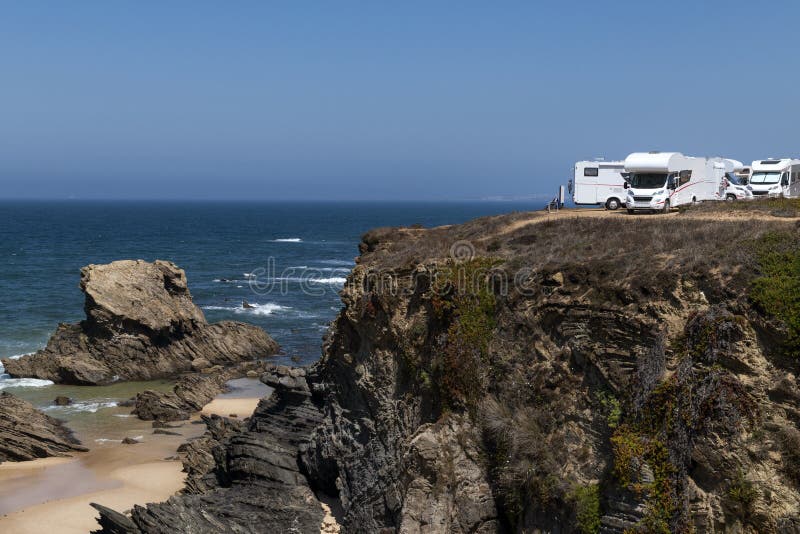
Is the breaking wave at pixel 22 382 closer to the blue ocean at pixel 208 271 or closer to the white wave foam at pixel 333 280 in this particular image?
the blue ocean at pixel 208 271

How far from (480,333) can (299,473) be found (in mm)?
8358

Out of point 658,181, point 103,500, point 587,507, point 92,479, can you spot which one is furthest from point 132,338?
point 587,507

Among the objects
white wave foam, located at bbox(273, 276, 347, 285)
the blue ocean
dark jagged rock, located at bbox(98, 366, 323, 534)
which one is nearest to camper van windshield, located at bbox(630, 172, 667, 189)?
dark jagged rock, located at bbox(98, 366, 323, 534)

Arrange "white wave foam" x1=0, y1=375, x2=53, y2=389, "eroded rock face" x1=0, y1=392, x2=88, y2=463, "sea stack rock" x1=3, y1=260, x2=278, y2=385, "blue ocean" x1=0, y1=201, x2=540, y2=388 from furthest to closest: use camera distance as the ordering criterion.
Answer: "blue ocean" x1=0, y1=201, x2=540, y2=388 < "sea stack rock" x1=3, y1=260, x2=278, y2=385 < "white wave foam" x1=0, y1=375, x2=53, y2=389 < "eroded rock face" x1=0, y1=392, x2=88, y2=463

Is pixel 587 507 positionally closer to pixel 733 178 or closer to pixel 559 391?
pixel 559 391

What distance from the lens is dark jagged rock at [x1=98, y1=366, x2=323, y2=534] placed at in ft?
65.0

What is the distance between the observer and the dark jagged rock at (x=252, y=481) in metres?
19.8

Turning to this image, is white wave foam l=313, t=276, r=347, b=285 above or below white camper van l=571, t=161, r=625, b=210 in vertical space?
below

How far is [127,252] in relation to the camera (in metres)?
104

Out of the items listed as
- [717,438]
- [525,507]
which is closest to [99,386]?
[525,507]

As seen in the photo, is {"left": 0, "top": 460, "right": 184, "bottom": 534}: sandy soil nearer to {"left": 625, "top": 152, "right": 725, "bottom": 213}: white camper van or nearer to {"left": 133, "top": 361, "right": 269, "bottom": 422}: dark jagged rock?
{"left": 133, "top": 361, "right": 269, "bottom": 422}: dark jagged rock

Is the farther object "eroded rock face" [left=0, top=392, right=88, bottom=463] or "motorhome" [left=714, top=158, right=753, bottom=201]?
"motorhome" [left=714, top=158, right=753, bottom=201]

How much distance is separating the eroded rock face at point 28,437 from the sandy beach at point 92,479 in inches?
17.3

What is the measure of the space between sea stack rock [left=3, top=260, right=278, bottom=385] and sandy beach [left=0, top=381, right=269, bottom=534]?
8329 mm
